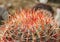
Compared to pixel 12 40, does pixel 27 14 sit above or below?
above

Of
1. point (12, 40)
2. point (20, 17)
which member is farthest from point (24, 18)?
point (12, 40)

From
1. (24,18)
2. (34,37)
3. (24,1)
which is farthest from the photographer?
(24,1)

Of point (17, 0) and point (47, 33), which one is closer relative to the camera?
point (47, 33)

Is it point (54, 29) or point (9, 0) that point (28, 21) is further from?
point (9, 0)

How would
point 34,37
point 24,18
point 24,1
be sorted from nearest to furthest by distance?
point 34,37, point 24,18, point 24,1

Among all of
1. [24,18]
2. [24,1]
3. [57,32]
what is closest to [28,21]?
[24,18]

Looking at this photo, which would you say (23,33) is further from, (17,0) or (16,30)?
(17,0)
